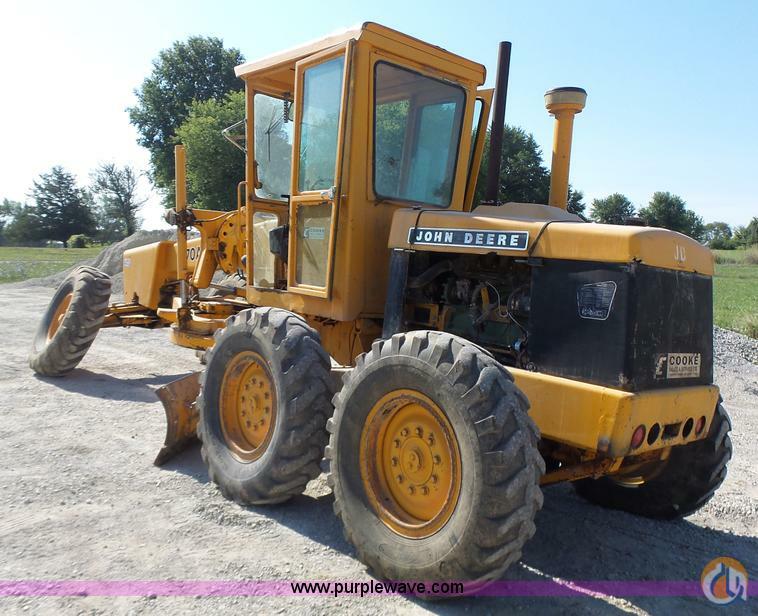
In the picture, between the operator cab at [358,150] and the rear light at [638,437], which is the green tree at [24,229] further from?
the rear light at [638,437]

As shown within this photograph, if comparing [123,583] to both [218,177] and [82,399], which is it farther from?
[218,177]

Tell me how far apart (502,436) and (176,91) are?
146 feet

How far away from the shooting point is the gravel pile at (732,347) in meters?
10.1

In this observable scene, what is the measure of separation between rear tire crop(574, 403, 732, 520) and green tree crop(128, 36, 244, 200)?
130 feet

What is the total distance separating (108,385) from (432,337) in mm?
5584

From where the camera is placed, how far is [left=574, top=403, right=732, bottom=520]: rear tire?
3914 mm

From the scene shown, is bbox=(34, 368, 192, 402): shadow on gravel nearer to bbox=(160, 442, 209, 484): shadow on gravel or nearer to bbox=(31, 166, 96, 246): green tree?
bbox=(160, 442, 209, 484): shadow on gravel

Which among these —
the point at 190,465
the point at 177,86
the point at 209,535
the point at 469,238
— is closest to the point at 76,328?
the point at 190,465

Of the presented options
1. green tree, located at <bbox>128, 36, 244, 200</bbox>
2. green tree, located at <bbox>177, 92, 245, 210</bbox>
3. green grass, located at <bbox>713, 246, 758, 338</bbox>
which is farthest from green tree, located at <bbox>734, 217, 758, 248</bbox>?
green tree, located at <bbox>177, 92, 245, 210</bbox>


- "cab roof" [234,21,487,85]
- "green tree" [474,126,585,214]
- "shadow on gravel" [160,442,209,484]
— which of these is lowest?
"shadow on gravel" [160,442,209,484]

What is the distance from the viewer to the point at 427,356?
10.3 ft

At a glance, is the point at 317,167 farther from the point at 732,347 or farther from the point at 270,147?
the point at 732,347

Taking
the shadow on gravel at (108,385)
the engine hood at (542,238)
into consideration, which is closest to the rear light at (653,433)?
the engine hood at (542,238)

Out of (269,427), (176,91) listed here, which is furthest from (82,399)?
(176,91)
